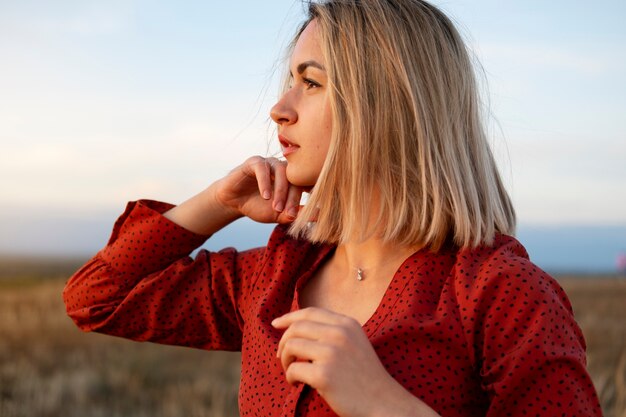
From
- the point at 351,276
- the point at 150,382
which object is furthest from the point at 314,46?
A: the point at 150,382

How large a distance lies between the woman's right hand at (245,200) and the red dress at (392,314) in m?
0.05

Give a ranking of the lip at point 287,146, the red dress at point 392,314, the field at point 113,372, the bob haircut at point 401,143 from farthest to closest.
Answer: the field at point 113,372 < the lip at point 287,146 < the bob haircut at point 401,143 < the red dress at point 392,314

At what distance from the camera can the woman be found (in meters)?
1.70

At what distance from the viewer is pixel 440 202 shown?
1.94m

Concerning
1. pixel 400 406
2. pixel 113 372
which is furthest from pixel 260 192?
pixel 113 372

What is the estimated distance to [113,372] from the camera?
23.8ft

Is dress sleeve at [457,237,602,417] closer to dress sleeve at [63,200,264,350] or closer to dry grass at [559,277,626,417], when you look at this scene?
dress sleeve at [63,200,264,350]

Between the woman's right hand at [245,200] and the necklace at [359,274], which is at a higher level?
the woman's right hand at [245,200]

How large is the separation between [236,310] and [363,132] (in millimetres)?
695

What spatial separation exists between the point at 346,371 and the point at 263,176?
772mm

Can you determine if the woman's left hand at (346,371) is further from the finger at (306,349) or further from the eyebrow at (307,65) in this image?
the eyebrow at (307,65)

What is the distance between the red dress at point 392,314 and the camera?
1.72m

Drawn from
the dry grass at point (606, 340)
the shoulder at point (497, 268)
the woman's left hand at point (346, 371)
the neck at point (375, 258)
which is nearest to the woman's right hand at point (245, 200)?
the neck at point (375, 258)

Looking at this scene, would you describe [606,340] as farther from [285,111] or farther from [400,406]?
[400,406]
